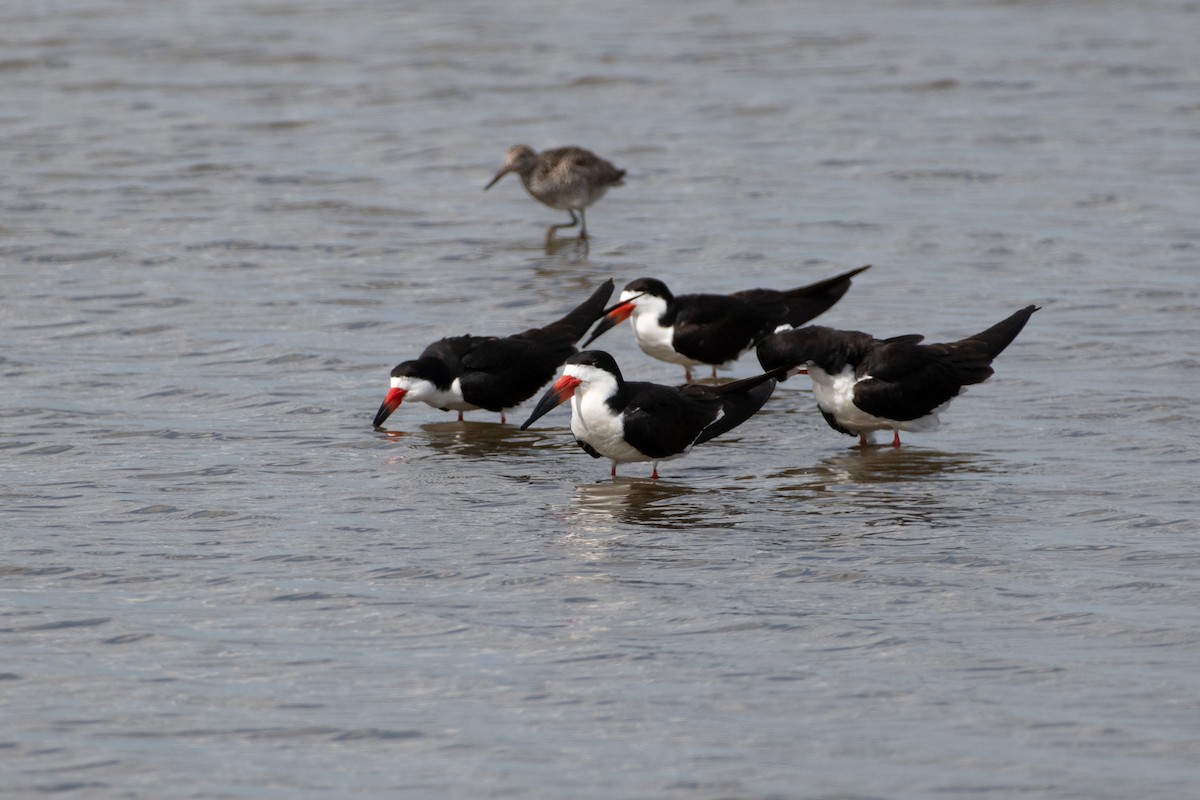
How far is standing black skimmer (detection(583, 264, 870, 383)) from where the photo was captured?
10.5m

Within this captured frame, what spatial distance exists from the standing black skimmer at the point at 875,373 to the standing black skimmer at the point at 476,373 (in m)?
1.42

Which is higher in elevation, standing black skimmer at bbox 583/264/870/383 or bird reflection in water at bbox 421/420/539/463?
standing black skimmer at bbox 583/264/870/383

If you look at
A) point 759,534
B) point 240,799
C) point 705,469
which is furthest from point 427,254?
point 240,799

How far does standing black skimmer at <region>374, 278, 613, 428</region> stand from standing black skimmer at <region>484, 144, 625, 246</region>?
4.52m

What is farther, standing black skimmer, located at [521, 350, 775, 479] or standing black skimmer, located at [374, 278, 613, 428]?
standing black skimmer, located at [374, 278, 613, 428]

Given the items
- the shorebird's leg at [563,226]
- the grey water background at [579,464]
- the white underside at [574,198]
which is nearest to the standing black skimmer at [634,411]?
the grey water background at [579,464]

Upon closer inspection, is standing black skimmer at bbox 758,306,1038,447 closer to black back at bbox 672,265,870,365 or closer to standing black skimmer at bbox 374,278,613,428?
black back at bbox 672,265,870,365

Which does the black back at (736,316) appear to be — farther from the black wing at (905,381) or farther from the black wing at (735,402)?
the black wing at (735,402)

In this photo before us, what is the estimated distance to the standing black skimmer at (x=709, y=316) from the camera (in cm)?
1055

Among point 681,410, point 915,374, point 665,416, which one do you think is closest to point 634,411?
point 665,416

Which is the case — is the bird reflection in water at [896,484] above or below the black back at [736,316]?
below

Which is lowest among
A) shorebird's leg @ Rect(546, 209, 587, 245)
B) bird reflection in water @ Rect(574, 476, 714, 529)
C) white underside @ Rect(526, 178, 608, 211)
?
bird reflection in water @ Rect(574, 476, 714, 529)

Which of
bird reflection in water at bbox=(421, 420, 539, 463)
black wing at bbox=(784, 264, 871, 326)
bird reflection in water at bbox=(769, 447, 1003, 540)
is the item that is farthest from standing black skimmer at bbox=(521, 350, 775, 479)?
black wing at bbox=(784, 264, 871, 326)

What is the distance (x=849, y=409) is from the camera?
355 inches
